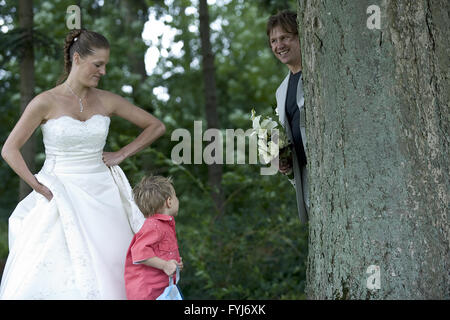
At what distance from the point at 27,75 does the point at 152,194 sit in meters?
3.25

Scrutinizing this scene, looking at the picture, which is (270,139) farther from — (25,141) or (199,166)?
(199,166)

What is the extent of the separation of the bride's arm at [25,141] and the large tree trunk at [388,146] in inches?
71.7

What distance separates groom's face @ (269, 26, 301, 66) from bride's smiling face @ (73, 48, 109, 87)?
1177mm

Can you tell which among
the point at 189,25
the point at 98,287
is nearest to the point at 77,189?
the point at 98,287

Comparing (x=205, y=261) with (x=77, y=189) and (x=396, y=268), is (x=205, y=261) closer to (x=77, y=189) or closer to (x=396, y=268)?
(x=77, y=189)

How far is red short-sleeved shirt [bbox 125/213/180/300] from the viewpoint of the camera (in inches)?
129

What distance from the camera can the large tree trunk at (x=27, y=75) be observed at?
588 cm

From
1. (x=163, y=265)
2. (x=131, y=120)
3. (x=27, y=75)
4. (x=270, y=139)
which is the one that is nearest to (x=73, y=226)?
(x=163, y=265)

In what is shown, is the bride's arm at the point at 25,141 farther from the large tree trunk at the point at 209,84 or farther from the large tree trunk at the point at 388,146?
the large tree trunk at the point at 209,84

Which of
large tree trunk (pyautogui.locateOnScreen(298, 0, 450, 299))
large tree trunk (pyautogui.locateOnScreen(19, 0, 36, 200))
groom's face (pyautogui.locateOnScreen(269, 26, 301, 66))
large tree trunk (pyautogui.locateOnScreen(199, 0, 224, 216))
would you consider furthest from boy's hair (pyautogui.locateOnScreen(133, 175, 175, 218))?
large tree trunk (pyautogui.locateOnScreen(199, 0, 224, 216))

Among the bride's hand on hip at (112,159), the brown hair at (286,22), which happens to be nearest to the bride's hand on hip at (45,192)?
the bride's hand on hip at (112,159)

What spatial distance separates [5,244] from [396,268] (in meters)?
7.49

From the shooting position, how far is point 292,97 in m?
3.95
